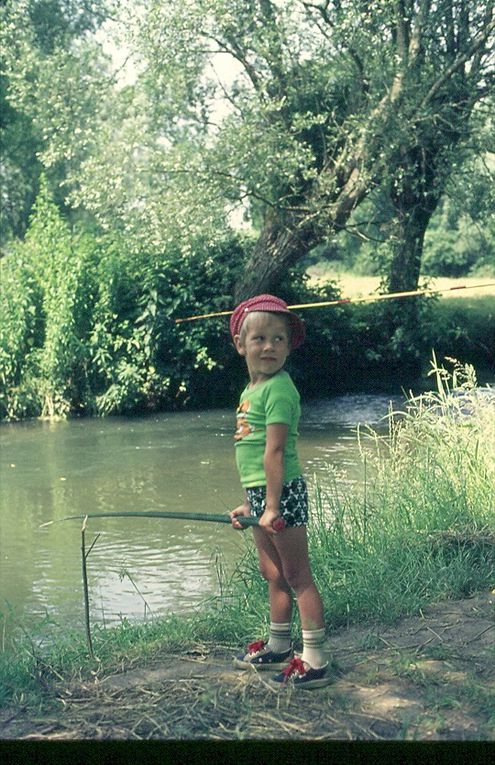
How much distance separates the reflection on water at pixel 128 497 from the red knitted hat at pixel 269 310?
1.87 m

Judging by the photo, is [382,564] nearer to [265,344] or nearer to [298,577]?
[298,577]

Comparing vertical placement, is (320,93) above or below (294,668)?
above

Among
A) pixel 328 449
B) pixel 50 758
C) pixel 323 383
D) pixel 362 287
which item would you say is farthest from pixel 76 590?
pixel 362 287

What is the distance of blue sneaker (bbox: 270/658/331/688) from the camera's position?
388 cm

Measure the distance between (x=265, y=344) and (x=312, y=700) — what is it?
119 cm

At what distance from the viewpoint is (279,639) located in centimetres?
420

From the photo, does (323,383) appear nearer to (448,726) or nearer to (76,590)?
(76,590)

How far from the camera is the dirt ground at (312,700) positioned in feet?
11.6

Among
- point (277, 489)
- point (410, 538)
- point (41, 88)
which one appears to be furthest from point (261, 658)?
point (41, 88)

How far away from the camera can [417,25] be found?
47.9 ft

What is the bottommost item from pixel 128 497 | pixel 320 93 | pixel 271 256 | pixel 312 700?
pixel 128 497

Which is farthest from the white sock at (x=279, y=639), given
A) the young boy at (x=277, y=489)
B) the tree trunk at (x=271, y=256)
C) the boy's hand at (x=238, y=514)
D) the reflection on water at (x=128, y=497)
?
the tree trunk at (x=271, y=256)

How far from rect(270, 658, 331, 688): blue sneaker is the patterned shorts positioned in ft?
1.53

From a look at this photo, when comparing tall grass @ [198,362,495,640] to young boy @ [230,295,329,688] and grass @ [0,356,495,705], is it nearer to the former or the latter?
grass @ [0,356,495,705]
